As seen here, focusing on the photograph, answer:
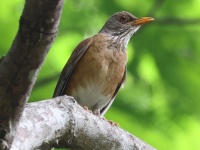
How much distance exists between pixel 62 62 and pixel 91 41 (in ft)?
2.71

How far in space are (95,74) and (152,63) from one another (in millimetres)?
1075

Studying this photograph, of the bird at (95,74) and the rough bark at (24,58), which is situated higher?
the rough bark at (24,58)

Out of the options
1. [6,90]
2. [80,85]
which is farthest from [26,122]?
[80,85]

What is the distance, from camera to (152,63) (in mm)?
7777

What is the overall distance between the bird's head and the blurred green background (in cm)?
14

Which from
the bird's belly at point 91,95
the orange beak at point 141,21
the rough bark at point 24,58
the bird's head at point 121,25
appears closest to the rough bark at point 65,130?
the rough bark at point 24,58

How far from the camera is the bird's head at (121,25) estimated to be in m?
7.84

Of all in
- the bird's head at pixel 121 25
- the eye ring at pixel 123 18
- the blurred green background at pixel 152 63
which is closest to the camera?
the blurred green background at pixel 152 63

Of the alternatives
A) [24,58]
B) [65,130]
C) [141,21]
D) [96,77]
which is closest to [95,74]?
[96,77]

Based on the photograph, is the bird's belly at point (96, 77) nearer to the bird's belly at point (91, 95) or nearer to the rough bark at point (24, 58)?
the bird's belly at point (91, 95)

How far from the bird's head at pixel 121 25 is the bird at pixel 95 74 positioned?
1.47ft

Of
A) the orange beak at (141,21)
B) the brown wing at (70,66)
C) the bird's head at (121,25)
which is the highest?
the orange beak at (141,21)

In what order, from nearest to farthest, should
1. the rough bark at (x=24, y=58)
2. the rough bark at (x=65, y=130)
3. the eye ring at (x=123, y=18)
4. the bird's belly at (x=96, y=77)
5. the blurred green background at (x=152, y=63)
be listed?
the rough bark at (x=24, y=58) < the rough bark at (x=65, y=130) < the bird's belly at (x=96, y=77) < the blurred green background at (x=152, y=63) < the eye ring at (x=123, y=18)

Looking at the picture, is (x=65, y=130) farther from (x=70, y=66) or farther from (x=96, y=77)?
(x=70, y=66)
